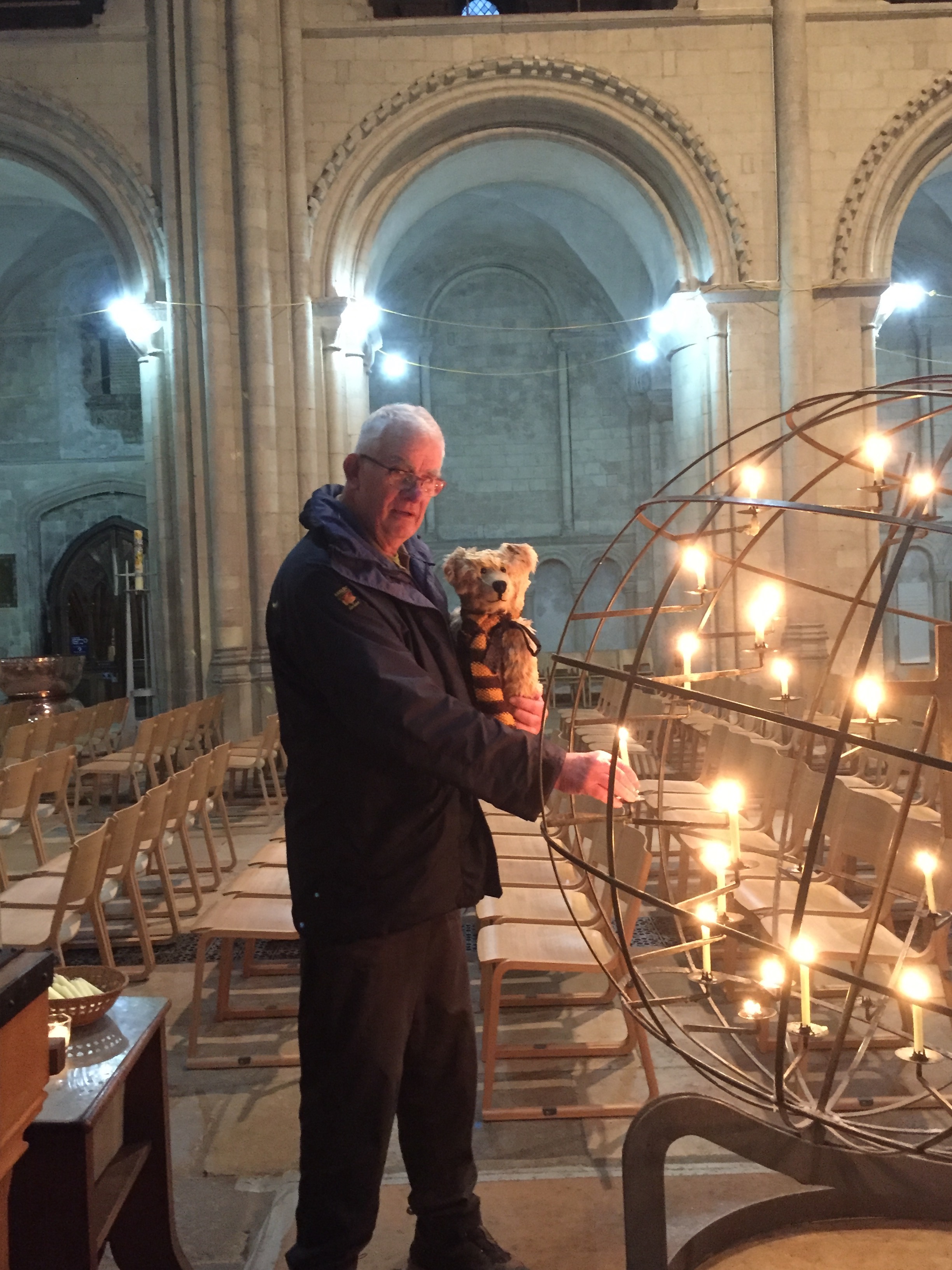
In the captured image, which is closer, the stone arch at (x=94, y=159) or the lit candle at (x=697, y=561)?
the lit candle at (x=697, y=561)

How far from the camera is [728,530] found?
108 inches

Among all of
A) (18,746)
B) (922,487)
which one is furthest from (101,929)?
(18,746)

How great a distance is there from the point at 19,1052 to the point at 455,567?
136 cm

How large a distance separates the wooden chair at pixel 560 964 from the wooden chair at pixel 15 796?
277cm

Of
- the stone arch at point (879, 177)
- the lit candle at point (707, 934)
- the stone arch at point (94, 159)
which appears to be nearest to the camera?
the lit candle at point (707, 934)

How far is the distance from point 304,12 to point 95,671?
941 cm

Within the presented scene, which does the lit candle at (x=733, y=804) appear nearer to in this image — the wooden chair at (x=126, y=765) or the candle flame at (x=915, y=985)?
the candle flame at (x=915, y=985)

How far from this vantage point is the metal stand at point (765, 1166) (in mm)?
1569

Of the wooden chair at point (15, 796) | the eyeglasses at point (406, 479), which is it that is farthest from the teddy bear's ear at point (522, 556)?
the wooden chair at point (15, 796)

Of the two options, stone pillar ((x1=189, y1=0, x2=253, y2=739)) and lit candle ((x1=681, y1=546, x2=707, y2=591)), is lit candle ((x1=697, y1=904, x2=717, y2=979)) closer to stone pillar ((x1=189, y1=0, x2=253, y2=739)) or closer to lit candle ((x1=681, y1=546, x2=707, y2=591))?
lit candle ((x1=681, y1=546, x2=707, y2=591))

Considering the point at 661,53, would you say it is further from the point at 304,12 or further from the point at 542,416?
the point at 542,416

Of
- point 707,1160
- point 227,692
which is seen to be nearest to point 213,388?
point 227,692

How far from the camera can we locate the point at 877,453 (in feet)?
7.97

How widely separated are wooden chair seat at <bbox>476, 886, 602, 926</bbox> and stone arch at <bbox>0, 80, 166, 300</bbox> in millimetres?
7786
